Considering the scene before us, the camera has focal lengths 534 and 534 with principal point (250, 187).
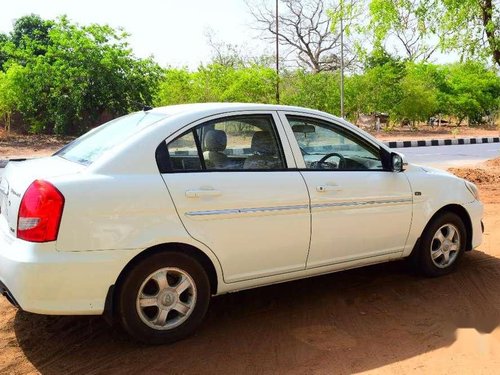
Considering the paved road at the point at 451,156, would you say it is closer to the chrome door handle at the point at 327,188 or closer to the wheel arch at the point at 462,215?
the wheel arch at the point at 462,215

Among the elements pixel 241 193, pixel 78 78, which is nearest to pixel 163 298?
pixel 241 193

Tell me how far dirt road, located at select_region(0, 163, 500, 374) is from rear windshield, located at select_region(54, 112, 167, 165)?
120 cm

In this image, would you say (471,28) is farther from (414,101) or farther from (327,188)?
(414,101)

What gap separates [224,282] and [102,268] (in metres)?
0.85

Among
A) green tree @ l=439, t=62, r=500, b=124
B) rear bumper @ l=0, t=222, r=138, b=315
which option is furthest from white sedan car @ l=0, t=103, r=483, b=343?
green tree @ l=439, t=62, r=500, b=124

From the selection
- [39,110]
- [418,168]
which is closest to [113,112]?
[39,110]

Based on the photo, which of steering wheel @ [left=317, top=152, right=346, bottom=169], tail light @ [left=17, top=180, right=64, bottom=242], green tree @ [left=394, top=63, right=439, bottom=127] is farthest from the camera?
green tree @ [left=394, top=63, right=439, bottom=127]

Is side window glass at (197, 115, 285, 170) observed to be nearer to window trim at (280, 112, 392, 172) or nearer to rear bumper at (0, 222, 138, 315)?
window trim at (280, 112, 392, 172)

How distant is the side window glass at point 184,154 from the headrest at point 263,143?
19.9 inches

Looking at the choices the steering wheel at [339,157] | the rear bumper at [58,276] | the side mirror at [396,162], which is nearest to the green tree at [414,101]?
the side mirror at [396,162]

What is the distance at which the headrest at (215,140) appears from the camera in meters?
3.63

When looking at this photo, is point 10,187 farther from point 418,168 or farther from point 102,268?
point 418,168

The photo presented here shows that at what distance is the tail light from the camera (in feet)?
10.00

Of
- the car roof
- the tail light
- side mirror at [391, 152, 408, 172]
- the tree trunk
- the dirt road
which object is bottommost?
the dirt road
